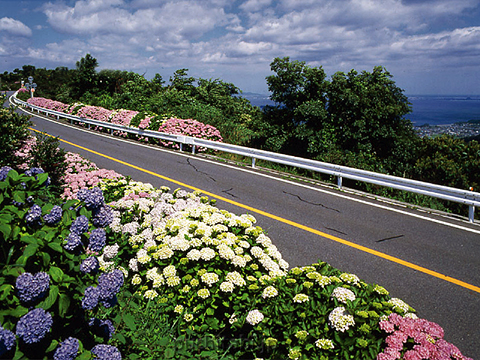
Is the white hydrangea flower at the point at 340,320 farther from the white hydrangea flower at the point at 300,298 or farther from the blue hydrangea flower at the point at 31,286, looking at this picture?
the blue hydrangea flower at the point at 31,286

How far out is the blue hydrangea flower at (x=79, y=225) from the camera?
2.37 meters

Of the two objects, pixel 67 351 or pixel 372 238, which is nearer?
pixel 67 351

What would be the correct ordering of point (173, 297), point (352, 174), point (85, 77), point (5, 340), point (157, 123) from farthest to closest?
point (85, 77) < point (157, 123) < point (352, 174) < point (173, 297) < point (5, 340)

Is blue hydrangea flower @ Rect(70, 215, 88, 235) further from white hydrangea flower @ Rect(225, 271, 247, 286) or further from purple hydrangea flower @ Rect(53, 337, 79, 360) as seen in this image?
white hydrangea flower @ Rect(225, 271, 247, 286)

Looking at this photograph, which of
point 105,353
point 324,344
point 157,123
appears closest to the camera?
point 105,353

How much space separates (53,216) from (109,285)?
2.07 ft

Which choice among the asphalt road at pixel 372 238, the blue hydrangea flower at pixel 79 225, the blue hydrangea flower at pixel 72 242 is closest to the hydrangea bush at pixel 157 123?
the asphalt road at pixel 372 238

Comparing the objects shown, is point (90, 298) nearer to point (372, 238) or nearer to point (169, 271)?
point (169, 271)

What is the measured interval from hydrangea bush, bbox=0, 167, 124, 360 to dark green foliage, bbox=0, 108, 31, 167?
20.7 feet

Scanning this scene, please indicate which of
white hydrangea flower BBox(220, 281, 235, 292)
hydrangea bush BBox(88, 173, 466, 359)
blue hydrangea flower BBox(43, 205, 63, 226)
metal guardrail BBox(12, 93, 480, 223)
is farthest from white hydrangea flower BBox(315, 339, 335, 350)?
metal guardrail BBox(12, 93, 480, 223)

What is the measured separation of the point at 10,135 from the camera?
8.20 meters

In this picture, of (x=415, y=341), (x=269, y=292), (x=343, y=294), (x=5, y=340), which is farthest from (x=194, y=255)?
(x=415, y=341)

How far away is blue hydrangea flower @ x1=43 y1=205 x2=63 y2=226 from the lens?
240cm

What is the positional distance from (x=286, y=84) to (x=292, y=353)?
1781 cm
